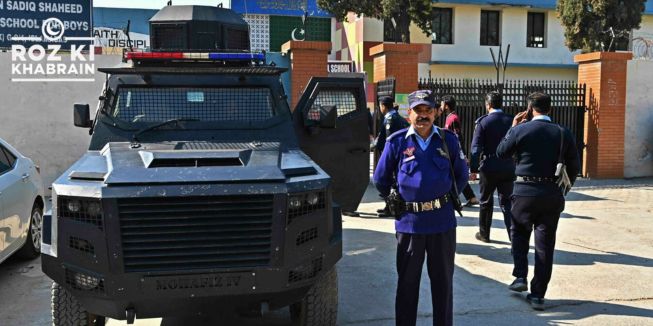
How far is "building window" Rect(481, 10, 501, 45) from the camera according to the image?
29.1m

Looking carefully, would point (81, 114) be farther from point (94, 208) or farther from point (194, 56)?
point (94, 208)

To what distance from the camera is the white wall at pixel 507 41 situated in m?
28.5

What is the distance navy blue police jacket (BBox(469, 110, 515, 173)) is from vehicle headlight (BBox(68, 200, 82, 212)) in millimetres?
4544

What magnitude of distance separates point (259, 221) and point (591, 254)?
16.3 feet

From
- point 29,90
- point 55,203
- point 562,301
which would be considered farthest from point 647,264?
point 29,90

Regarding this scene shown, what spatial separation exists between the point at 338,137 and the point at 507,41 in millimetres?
25106

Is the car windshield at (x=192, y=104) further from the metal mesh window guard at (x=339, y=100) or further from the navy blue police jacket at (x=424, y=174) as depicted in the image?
the navy blue police jacket at (x=424, y=174)

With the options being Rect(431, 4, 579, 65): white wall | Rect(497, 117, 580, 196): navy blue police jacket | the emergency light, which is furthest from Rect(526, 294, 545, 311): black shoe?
Rect(431, 4, 579, 65): white wall

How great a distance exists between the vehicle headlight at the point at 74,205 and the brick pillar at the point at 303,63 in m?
8.95

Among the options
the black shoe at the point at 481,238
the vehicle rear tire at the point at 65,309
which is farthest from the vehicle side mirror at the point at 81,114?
the black shoe at the point at 481,238

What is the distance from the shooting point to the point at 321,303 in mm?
4504

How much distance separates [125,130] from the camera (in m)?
5.25

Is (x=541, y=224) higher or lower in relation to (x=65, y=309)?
higher

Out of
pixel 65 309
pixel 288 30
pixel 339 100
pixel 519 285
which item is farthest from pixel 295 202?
pixel 288 30
